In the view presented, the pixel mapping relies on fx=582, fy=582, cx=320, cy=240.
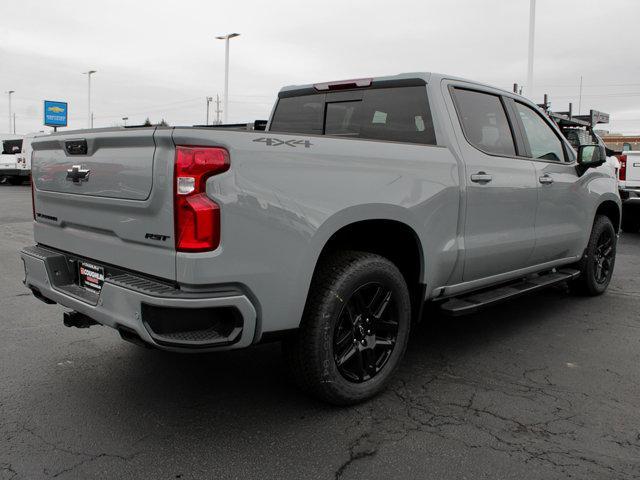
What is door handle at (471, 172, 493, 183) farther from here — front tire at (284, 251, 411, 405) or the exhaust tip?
the exhaust tip

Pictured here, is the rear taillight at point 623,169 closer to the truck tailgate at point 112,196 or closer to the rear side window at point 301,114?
the rear side window at point 301,114

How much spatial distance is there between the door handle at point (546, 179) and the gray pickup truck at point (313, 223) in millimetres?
12

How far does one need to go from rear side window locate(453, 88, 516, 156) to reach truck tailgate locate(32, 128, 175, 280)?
2198 mm

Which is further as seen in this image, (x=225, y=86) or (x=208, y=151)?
(x=225, y=86)

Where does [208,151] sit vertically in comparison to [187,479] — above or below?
above

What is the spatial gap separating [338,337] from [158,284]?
3.36ft

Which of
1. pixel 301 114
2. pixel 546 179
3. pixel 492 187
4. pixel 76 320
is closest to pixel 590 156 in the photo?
pixel 546 179

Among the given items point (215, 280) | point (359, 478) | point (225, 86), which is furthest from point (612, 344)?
point (225, 86)

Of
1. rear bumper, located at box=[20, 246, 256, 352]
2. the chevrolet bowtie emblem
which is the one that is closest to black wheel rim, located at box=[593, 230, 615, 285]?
rear bumper, located at box=[20, 246, 256, 352]

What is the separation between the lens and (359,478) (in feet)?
8.26

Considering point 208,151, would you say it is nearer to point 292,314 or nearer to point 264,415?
point 292,314

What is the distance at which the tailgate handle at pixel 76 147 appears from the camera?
306cm

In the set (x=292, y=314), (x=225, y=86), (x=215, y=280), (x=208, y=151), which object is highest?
(x=225, y=86)

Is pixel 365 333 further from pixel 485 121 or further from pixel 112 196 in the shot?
pixel 485 121
